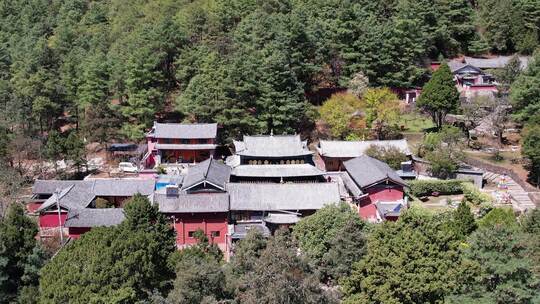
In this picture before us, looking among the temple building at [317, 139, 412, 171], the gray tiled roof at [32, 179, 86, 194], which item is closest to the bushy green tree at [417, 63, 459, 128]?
the temple building at [317, 139, 412, 171]

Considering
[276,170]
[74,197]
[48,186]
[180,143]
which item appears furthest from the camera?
[180,143]

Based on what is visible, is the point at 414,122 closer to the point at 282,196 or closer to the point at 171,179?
the point at 282,196

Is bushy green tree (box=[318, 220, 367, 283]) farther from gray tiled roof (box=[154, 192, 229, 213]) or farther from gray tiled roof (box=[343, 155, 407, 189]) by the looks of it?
gray tiled roof (box=[343, 155, 407, 189])

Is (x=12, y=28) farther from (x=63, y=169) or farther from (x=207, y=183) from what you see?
(x=207, y=183)

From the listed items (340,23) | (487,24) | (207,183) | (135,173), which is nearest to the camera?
(207,183)

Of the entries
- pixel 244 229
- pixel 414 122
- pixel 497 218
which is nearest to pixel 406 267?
pixel 497 218

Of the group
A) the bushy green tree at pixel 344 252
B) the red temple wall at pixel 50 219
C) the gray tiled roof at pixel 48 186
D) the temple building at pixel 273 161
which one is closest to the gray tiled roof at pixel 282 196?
the temple building at pixel 273 161

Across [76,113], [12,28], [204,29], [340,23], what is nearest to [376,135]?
[340,23]

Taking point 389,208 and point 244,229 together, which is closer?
point 244,229
